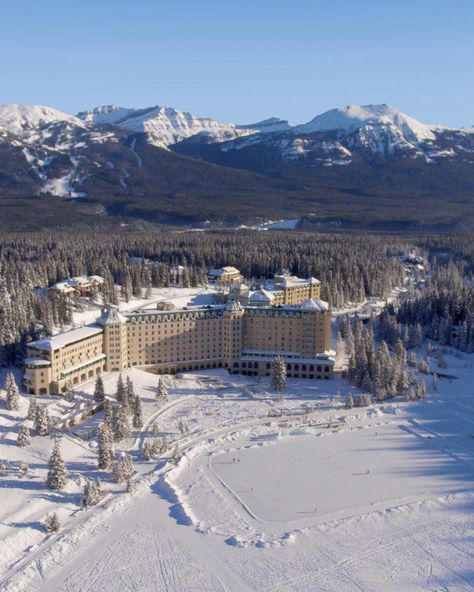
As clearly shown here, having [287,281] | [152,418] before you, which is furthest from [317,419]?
[287,281]

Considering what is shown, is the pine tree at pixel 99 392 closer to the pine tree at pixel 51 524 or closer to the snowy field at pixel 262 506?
the snowy field at pixel 262 506

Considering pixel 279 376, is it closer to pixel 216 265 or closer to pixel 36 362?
pixel 36 362

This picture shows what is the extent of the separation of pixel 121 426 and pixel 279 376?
86.7 ft

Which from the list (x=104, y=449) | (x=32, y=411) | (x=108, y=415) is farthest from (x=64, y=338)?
(x=104, y=449)

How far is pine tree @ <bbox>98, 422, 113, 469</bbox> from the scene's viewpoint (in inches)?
2616

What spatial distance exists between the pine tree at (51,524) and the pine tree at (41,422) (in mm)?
16710

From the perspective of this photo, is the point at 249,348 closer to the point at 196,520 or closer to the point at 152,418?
the point at 152,418

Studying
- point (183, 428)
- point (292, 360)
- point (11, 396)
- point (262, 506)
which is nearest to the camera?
point (262, 506)

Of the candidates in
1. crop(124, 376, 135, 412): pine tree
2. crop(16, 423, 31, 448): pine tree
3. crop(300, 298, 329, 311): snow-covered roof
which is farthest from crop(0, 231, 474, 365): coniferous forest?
crop(16, 423, 31, 448): pine tree

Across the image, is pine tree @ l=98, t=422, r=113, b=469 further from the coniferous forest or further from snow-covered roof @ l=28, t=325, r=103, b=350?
the coniferous forest

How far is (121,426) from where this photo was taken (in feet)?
242

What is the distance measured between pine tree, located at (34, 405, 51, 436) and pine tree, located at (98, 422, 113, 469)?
690cm

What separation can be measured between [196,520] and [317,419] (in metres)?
27.4

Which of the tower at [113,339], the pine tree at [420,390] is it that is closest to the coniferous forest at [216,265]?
the tower at [113,339]
